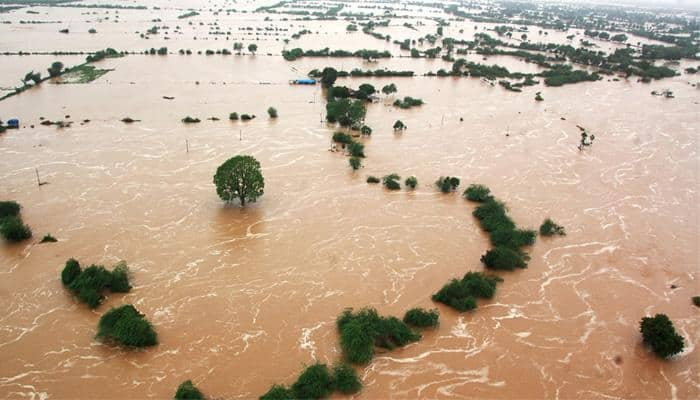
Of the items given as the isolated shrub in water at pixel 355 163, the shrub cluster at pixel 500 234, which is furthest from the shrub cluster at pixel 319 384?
the isolated shrub in water at pixel 355 163

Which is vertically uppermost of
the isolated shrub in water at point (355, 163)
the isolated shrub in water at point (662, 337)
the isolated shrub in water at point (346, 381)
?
the isolated shrub in water at point (355, 163)

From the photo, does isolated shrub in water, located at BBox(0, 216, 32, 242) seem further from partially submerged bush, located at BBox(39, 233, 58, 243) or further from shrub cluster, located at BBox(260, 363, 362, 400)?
shrub cluster, located at BBox(260, 363, 362, 400)

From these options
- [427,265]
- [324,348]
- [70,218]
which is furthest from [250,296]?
[70,218]

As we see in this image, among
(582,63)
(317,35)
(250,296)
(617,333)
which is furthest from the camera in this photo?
(317,35)

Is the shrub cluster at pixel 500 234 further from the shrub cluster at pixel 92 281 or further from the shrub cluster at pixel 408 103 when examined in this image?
the shrub cluster at pixel 408 103

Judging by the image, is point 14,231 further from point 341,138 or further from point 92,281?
point 341,138

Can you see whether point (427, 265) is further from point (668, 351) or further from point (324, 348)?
point (668, 351)
